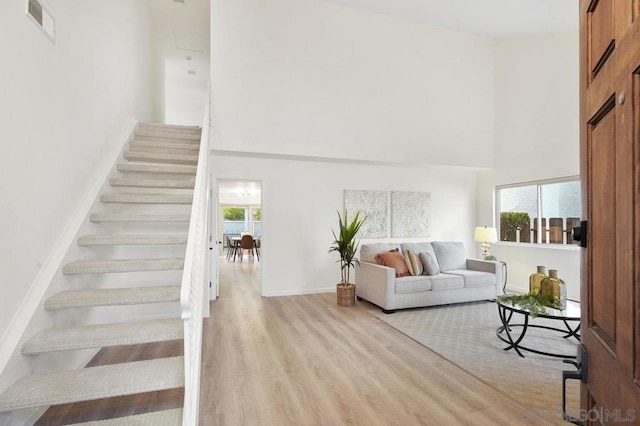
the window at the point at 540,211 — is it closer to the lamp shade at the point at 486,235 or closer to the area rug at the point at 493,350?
the lamp shade at the point at 486,235

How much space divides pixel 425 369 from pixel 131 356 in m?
2.68

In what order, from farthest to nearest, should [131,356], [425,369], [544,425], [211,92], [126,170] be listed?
[211,92] < [126,170] < [131,356] < [425,369] < [544,425]

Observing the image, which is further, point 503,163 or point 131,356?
point 503,163

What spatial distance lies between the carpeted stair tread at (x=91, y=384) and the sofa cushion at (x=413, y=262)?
346 centimetres

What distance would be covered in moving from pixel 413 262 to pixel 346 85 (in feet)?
10.1

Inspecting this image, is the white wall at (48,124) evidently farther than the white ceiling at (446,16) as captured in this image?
No

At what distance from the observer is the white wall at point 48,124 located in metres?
1.89

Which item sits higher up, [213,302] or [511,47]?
[511,47]

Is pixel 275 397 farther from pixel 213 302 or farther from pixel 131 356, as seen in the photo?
pixel 213 302

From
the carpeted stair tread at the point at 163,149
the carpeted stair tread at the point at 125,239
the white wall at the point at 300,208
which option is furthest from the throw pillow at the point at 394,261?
the carpeted stair tread at the point at 163,149

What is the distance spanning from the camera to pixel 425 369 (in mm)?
2775

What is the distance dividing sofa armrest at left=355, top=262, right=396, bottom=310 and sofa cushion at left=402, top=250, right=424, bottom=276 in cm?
48

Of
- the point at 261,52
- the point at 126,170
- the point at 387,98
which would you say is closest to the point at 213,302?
the point at 126,170

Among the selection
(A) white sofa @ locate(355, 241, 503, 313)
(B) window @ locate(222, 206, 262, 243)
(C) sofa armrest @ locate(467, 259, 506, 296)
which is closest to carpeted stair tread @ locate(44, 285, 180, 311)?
(A) white sofa @ locate(355, 241, 503, 313)
